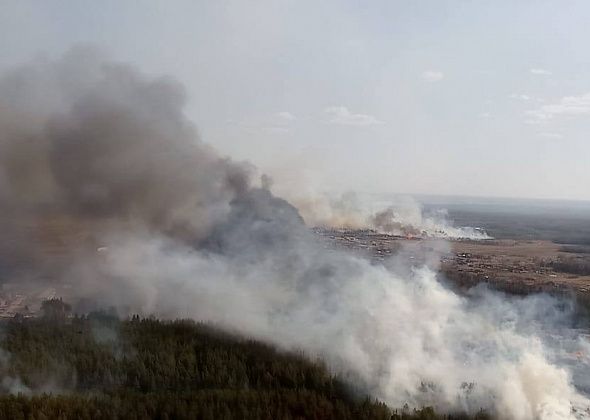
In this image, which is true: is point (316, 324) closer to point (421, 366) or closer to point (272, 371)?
point (272, 371)

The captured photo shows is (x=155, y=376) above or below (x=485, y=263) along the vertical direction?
below

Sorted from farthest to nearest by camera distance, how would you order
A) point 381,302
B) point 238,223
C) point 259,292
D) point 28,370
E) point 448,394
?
1. point 238,223
2. point 259,292
3. point 28,370
4. point 381,302
5. point 448,394

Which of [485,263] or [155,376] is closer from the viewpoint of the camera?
[155,376]

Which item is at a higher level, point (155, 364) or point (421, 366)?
point (421, 366)

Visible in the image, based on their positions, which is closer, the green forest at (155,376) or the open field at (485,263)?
the green forest at (155,376)

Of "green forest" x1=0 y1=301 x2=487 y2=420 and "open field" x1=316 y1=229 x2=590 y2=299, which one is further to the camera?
"open field" x1=316 y1=229 x2=590 y2=299

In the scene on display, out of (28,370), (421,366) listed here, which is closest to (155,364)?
(28,370)

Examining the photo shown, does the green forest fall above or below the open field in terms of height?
below

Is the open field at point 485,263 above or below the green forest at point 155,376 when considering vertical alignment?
above
